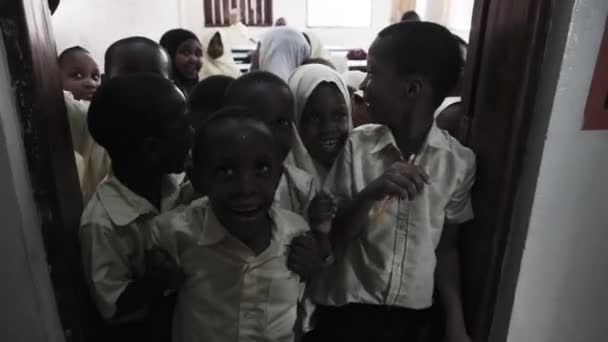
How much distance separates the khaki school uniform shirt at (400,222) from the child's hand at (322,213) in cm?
6

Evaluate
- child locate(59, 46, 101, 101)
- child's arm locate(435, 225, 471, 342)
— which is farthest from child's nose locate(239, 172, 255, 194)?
child locate(59, 46, 101, 101)

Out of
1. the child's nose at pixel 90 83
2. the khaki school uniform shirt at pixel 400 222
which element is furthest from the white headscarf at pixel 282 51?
the khaki school uniform shirt at pixel 400 222

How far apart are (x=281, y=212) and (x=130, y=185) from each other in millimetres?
309

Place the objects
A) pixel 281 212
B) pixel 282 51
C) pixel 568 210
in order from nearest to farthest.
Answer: pixel 568 210
pixel 281 212
pixel 282 51

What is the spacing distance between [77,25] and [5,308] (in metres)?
3.03

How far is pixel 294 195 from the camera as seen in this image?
1.00 m

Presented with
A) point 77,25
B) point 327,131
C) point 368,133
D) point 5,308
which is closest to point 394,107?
point 368,133

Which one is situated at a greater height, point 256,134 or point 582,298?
point 256,134

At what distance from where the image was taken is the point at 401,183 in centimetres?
77

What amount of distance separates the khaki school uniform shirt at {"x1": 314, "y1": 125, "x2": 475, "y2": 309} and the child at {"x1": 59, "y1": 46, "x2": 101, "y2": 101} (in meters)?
1.18

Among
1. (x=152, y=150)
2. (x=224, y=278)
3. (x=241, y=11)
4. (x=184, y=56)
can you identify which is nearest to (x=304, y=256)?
(x=224, y=278)

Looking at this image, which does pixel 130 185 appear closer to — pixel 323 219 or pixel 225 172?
pixel 225 172

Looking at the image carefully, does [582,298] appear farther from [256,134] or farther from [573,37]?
[256,134]

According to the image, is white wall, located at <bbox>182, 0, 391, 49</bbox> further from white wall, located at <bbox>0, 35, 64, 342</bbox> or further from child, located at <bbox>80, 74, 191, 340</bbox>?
white wall, located at <bbox>0, 35, 64, 342</bbox>
